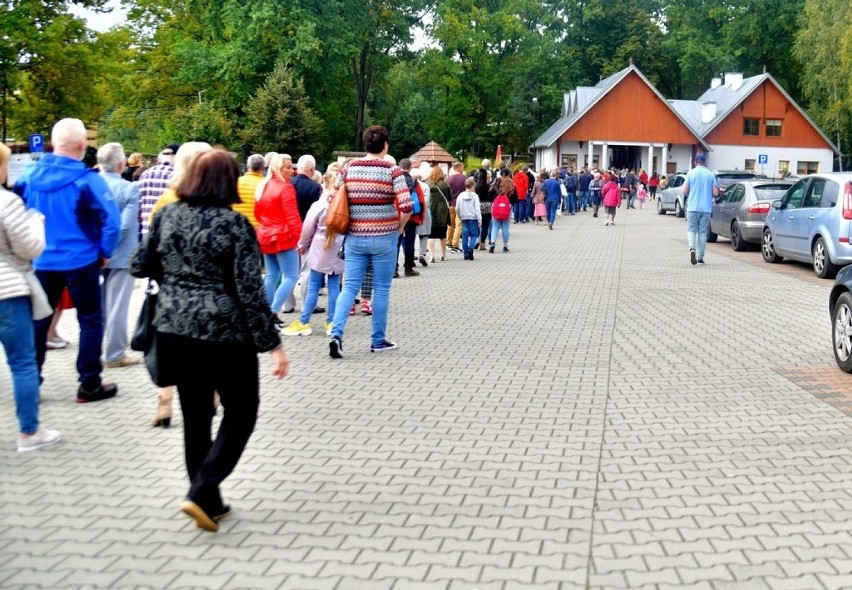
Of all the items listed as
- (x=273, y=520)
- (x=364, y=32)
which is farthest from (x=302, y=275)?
(x=364, y=32)

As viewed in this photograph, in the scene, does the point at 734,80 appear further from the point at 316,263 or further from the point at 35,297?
the point at 35,297

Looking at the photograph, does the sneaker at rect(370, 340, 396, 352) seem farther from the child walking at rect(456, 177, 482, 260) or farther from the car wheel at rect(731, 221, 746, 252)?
the car wheel at rect(731, 221, 746, 252)

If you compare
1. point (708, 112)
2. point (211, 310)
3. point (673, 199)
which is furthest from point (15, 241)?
point (708, 112)

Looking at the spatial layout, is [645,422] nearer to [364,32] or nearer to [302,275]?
[302,275]

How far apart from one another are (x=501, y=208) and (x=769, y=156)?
54520mm

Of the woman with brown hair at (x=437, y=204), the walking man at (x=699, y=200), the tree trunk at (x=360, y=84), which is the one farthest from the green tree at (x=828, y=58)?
the woman with brown hair at (x=437, y=204)

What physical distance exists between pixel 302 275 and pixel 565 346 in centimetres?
333

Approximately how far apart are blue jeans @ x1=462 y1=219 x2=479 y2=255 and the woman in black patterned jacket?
15072 millimetres

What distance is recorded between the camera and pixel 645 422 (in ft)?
22.6

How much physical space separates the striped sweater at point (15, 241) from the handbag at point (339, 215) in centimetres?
324

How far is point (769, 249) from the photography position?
1931 centimetres

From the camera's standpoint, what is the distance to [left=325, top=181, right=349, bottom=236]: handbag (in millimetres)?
8828

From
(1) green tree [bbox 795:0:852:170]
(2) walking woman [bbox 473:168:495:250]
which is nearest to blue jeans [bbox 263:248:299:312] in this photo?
(2) walking woman [bbox 473:168:495:250]

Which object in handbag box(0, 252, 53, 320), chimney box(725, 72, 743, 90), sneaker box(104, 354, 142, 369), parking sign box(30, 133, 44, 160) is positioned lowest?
sneaker box(104, 354, 142, 369)
